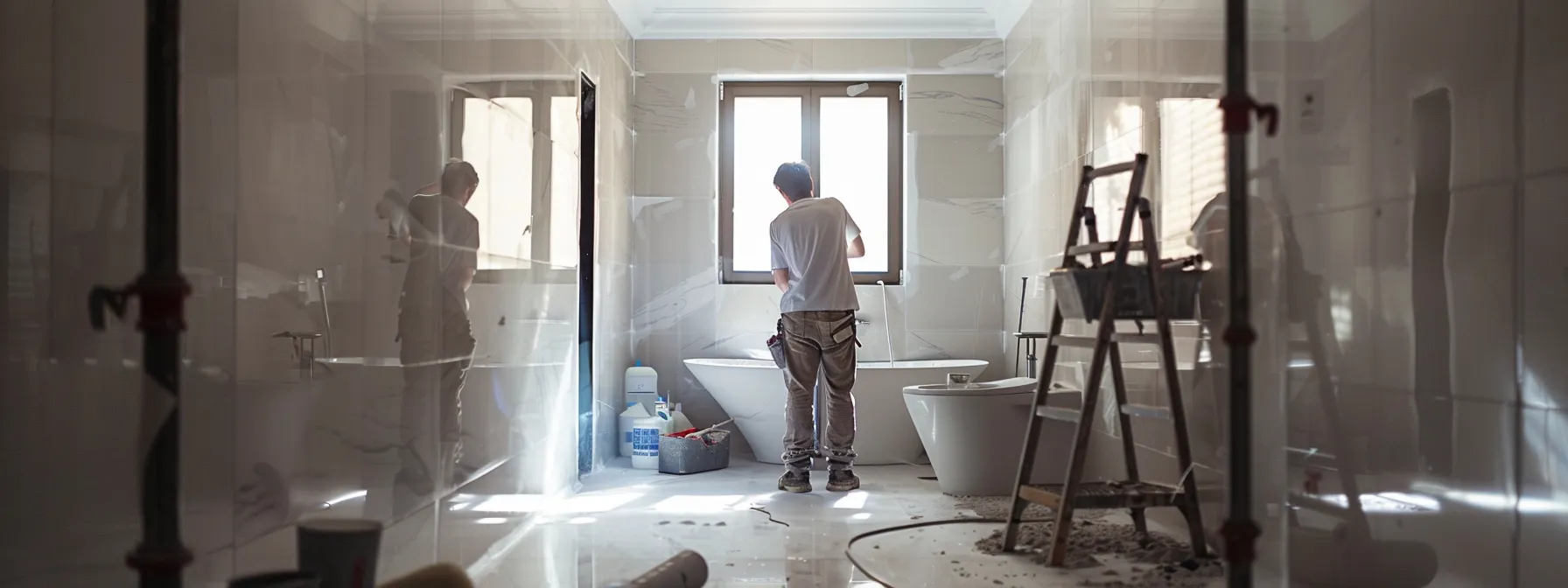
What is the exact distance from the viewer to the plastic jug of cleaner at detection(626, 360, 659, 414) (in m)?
5.79

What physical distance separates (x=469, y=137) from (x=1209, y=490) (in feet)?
7.90

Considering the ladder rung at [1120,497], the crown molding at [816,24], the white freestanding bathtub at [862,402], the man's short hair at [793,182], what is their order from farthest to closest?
the crown molding at [816,24]
the white freestanding bathtub at [862,402]
the man's short hair at [793,182]
the ladder rung at [1120,497]

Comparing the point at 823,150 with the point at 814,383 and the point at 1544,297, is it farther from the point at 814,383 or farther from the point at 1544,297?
the point at 1544,297

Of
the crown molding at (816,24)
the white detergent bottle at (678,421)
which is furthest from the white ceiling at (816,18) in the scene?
the white detergent bottle at (678,421)

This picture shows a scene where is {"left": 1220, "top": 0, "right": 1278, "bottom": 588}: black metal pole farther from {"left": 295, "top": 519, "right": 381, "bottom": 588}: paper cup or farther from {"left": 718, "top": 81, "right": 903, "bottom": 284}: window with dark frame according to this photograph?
{"left": 718, "top": 81, "right": 903, "bottom": 284}: window with dark frame

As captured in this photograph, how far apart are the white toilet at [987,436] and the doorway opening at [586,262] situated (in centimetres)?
159

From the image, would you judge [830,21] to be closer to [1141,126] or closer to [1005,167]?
[1005,167]

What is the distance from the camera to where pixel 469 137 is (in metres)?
3.20

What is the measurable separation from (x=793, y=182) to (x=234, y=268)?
3147 mm

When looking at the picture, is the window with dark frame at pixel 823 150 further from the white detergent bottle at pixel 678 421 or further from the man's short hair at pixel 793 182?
the man's short hair at pixel 793 182

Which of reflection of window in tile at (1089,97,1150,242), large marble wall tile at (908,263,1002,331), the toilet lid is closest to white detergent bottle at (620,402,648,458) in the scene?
large marble wall tile at (908,263,1002,331)

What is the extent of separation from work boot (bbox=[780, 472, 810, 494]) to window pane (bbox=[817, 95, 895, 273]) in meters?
1.76

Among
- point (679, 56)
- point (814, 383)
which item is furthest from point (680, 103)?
point (814, 383)

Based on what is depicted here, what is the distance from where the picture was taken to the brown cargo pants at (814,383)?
15.5 feet
